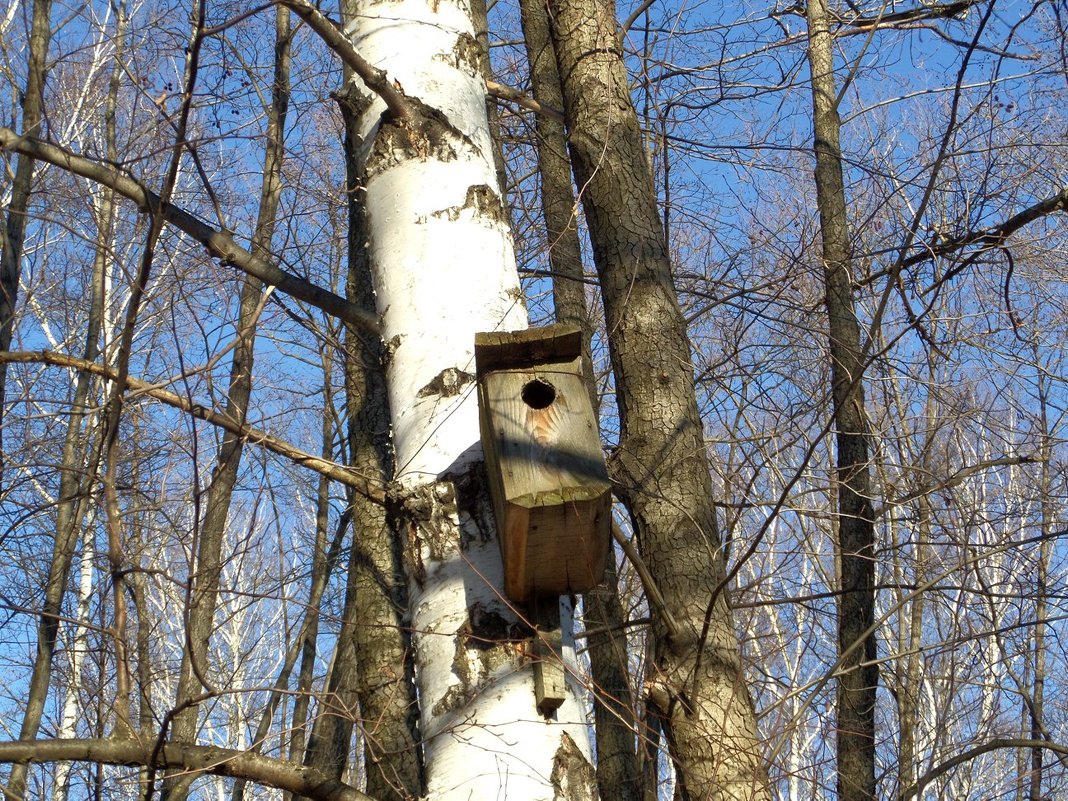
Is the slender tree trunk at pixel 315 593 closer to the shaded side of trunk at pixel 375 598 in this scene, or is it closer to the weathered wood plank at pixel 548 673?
the shaded side of trunk at pixel 375 598

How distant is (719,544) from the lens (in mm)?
2990

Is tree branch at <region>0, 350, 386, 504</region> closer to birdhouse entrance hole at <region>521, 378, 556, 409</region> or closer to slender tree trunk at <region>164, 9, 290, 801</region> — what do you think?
birdhouse entrance hole at <region>521, 378, 556, 409</region>

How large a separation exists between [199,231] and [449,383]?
686mm

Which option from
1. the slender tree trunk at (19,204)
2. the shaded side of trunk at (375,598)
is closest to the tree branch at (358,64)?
the shaded side of trunk at (375,598)

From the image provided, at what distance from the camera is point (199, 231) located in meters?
2.25

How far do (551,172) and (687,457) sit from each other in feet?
11.0

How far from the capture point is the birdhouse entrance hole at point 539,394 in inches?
79.1

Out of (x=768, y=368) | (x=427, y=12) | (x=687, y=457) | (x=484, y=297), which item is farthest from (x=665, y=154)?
(x=484, y=297)

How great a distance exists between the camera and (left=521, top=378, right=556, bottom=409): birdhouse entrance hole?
201 centimetres

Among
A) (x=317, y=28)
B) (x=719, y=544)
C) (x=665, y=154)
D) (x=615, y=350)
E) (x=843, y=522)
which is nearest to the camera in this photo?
(x=317, y=28)

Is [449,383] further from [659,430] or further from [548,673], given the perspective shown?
[659,430]

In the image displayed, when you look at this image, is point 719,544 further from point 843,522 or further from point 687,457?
point 843,522

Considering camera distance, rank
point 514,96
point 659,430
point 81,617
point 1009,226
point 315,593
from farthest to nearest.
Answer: point 315,593
point 81,617
point 1009,226
point 514,96
point 659,430

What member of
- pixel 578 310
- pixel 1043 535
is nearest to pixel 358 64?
pixel 1043 535
